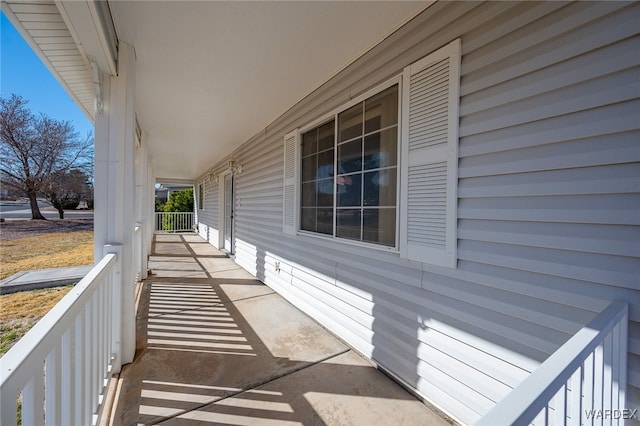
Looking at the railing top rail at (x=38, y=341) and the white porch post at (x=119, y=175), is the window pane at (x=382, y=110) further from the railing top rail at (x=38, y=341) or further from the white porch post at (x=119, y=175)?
the railing top rail at (x=38, y=341)

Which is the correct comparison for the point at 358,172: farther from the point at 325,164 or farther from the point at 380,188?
the point at 325,164

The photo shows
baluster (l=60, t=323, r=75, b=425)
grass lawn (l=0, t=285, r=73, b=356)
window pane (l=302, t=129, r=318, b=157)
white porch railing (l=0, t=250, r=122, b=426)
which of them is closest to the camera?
white porch railing (l=0, t=250, r=122, b=426)

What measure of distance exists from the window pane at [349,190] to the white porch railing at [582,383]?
1856mm

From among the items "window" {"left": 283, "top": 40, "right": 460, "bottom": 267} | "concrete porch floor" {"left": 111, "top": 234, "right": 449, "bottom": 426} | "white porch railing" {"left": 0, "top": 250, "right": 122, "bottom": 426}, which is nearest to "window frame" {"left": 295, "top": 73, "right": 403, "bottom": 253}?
"window" {"left": 283, "top": 40, "right": 460, "bottom": 267}

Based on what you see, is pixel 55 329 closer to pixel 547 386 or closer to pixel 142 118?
pixel 547 386

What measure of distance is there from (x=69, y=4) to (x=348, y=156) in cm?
217

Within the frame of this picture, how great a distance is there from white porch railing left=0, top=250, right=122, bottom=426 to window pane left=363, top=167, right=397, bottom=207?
2008 mm

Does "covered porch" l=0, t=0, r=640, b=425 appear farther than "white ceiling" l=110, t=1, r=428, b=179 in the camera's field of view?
No

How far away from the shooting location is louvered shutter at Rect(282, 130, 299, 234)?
12.8ft

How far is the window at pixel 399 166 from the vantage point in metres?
1.90

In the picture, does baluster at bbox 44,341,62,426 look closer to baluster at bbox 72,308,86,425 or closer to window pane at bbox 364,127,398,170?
baluster at bbox 72,308,86,425

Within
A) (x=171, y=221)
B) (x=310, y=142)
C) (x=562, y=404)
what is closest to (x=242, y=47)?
(x=310, y=142)

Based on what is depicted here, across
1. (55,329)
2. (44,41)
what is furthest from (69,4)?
(55,329)

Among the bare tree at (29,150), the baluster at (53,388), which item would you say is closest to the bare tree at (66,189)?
the bare tree at (29,150)
